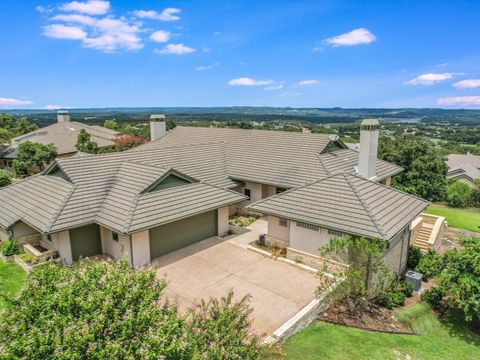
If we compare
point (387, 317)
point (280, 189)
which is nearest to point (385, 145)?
point (280, 189)

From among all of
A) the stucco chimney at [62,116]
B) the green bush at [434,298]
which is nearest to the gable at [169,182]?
the green bush at [434,298]

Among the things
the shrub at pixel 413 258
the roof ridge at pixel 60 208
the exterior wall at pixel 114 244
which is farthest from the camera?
the shrub at pixel 413 258

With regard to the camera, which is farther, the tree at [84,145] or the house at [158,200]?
the tree at [84,145]

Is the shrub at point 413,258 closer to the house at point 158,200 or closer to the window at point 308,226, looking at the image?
the house at point 158,200

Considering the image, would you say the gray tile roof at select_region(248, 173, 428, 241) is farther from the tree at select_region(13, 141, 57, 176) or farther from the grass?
the tree at select_region(13, 141, 57, 176)

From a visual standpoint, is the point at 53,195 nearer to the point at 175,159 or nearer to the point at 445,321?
the point at 175,159

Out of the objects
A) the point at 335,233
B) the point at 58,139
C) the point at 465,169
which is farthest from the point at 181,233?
the point at 465,169

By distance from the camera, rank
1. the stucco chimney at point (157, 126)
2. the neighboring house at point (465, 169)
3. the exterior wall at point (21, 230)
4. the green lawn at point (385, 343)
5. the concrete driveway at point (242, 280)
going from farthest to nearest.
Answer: the neighboring house at point (465, 169) → the stucco chimney at point (157, 126) → the exterior wall at point (21, 230) → the concrete driveway at point (242, 280) → the green lawn at point (385, 343)

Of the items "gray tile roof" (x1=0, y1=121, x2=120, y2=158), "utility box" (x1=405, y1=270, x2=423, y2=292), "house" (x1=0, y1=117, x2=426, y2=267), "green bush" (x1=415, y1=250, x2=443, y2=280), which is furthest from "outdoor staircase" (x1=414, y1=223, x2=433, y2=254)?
"gray tile roof" (x1=0, y1=121, x2=120, y2=158)
